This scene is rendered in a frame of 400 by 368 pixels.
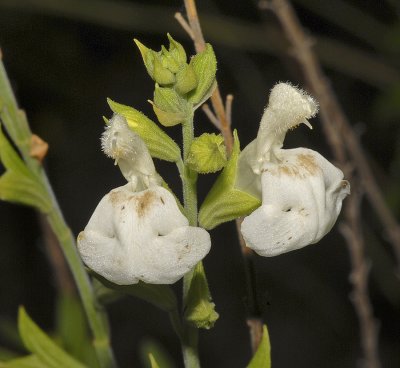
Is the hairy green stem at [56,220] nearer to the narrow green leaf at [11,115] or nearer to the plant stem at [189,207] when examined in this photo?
the narrow green leaf at [11,115]

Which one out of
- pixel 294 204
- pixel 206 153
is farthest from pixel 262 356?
pixel 206 153

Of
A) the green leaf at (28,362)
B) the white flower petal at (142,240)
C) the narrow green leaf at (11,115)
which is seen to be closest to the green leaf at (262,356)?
the white flower petal at (142,240)

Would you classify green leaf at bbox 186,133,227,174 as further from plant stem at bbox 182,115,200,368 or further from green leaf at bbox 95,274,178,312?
green leaf at bbox 95,274,178,312

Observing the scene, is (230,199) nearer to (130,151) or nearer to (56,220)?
(130,151)

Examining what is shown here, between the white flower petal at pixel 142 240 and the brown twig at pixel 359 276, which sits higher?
the white flower petal at pixel 142 240

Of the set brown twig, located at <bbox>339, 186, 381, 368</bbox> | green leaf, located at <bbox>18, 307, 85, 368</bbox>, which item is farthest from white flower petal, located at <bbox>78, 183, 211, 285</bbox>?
brown twig, located at <bbox>339, 186, 381, 368</bbox>

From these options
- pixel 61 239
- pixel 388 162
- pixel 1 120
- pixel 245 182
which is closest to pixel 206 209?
pixel 245 182

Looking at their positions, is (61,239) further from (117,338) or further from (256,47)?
(117,338)
